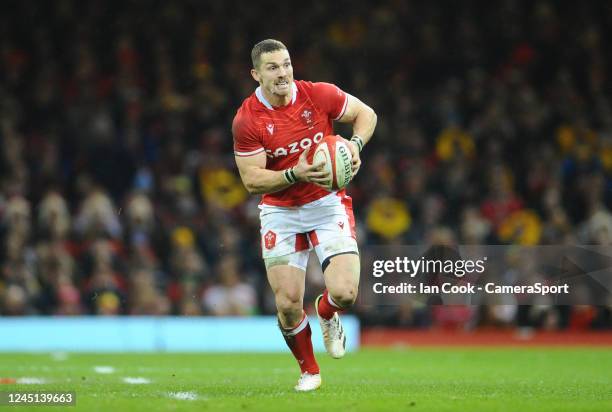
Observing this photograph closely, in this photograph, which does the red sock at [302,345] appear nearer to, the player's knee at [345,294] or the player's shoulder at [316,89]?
the player's knee at [345,294]

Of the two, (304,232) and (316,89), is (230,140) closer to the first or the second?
(316,89)

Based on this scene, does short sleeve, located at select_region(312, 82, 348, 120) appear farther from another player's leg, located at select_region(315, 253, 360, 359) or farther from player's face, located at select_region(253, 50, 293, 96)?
another player's leg, located at select_region(315, 253, 360, 359)

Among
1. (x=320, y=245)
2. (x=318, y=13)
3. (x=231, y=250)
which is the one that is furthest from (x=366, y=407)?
(x=318, y=13)

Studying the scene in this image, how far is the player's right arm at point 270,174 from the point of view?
8.20m

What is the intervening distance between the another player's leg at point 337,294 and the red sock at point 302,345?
6.1 inches

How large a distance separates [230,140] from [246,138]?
34.4ft

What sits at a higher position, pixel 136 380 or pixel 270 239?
pixel 270 239

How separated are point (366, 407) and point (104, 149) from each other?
36.8 feet

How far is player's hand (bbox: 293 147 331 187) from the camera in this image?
26.9ft

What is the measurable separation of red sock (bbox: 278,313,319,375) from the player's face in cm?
181

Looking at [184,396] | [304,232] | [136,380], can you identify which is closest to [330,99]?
[304,232]

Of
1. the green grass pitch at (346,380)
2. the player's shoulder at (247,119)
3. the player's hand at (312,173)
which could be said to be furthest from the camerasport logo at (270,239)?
the green grass pitch at (346,380)

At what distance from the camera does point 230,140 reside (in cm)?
1906

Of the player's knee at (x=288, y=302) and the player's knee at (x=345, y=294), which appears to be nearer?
the player's knee at (x=345, y=294)
